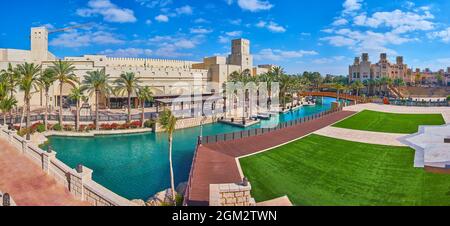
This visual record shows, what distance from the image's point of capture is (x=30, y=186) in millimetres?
16359

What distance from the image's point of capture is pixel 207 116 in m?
53.6

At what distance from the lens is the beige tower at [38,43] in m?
68.8

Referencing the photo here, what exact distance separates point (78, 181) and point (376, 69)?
129 m

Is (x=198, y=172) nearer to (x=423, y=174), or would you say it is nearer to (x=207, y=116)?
(x=423, y=174)

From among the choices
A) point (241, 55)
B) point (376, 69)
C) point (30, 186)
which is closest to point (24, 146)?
point (30, 186)

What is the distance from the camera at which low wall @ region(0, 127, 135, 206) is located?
13.3 m

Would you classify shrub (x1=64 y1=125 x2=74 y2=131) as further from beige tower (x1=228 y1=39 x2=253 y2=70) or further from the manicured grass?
beige tower (x1=228 y1=39 x2=253 y2=70)

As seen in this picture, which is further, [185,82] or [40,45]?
[185,82]

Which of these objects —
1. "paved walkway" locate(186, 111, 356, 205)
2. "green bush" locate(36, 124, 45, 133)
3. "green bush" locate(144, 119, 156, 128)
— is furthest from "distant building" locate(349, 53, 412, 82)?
"green bush" locate(36, 124, 45, 133)

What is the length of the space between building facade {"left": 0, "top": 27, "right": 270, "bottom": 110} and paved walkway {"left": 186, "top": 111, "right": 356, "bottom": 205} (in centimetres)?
4012

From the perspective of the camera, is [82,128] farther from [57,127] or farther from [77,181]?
[77,181]
